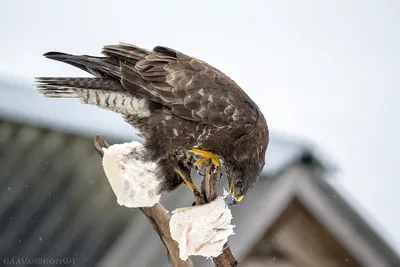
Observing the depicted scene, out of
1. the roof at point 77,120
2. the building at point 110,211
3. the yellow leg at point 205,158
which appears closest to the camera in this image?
the yellow leg at point 205,158

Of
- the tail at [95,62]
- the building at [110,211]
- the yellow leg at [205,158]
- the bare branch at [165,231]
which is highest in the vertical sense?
the tail at [95,62]

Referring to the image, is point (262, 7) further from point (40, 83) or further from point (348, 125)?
point (40, 83)

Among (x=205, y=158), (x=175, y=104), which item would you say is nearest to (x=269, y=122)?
(x=205, y=158)

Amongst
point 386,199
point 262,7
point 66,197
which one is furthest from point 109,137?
point 386,199

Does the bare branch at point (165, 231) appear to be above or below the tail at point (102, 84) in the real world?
below

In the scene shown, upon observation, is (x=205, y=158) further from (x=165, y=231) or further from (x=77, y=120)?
(x=77, y=120)

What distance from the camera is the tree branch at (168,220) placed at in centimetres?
191

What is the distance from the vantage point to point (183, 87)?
1903mm

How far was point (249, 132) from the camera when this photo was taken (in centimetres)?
196

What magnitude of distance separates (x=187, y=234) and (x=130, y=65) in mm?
467

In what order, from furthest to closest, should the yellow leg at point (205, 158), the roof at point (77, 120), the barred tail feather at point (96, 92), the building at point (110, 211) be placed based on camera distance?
the roof at point (77, 120)
the building at point (110, 211)
the yellow leg at point (205, 158)
the barred tail feather at point (96, 92)

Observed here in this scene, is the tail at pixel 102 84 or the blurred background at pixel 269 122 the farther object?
the blurred background at pixel 269 122

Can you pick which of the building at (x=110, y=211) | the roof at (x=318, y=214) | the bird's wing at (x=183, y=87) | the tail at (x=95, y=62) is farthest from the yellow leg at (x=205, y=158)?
the roof at (x=318, y=214)

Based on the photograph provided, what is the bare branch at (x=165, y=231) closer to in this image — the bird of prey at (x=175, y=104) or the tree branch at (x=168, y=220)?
the tree branch at (x=168, y=220)
